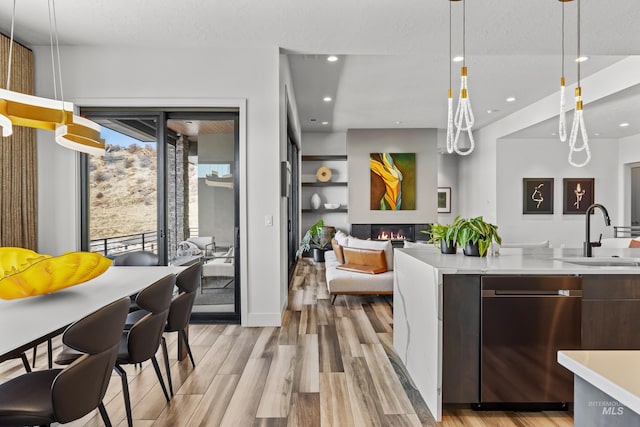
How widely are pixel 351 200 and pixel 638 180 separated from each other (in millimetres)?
6859

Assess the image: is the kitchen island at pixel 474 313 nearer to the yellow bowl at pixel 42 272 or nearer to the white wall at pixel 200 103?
the yellow bowl at pixel 42 272

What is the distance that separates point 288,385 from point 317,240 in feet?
19.1

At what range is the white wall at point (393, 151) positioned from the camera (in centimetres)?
806

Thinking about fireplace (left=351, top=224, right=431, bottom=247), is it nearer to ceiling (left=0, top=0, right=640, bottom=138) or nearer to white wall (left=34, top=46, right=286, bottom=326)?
ceiling (left=0, top=0, right=640, bottom=138)

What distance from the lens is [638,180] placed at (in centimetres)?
868

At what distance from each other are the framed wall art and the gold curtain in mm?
8499

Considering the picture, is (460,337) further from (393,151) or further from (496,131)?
(496,131)

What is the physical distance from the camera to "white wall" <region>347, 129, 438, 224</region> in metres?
8.06

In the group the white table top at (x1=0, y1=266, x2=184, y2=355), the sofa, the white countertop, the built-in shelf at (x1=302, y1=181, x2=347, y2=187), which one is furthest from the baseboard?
the built-in shelf at (x1=302, y1=181, x2=347, y2=187)

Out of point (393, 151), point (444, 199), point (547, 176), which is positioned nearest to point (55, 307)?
point (393, 151)

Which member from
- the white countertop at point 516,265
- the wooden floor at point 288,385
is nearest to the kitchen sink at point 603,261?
the white countertop at point 516,265

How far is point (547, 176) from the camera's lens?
8.02 meters

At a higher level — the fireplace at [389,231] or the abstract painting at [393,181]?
the abstract painting at [393,181]

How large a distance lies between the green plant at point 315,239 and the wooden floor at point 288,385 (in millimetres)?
4285
